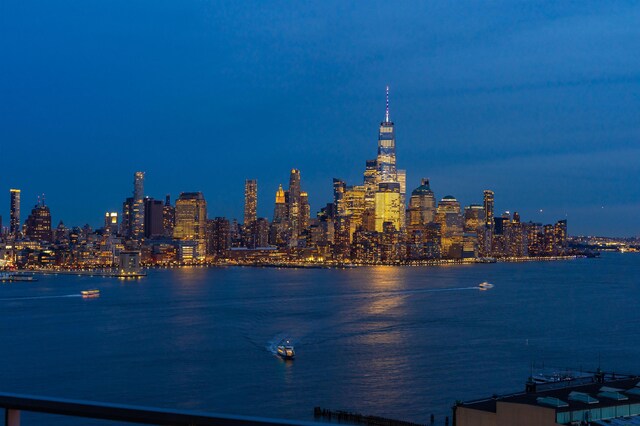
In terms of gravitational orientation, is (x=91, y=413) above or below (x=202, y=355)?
above

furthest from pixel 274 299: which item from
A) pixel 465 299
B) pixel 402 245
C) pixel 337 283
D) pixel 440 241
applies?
pixel 440 241

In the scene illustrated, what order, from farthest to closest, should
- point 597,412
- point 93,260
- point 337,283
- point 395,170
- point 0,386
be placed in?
point 395,170, point 93,260, point 337,283, point 0,386, point 597,412

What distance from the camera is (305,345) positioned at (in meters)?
24.1

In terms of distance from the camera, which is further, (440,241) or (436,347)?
(440,241)

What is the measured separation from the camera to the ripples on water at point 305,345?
17203 millimetres

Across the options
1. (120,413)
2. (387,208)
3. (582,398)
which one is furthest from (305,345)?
(387,208)

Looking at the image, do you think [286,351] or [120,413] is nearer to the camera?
[120,413]

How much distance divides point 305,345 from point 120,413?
2315 centimetres

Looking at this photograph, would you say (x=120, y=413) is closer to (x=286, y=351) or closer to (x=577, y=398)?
(x=577, y=398)

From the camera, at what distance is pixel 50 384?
725 inches

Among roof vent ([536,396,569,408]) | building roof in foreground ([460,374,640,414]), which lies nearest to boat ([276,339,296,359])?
building roof in foreground ([460,374,640,414])

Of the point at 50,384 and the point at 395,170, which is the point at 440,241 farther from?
the point at 50,384

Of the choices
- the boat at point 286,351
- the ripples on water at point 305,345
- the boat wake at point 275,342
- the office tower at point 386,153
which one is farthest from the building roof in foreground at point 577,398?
the office tower at point 386,153

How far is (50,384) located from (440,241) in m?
93.4
